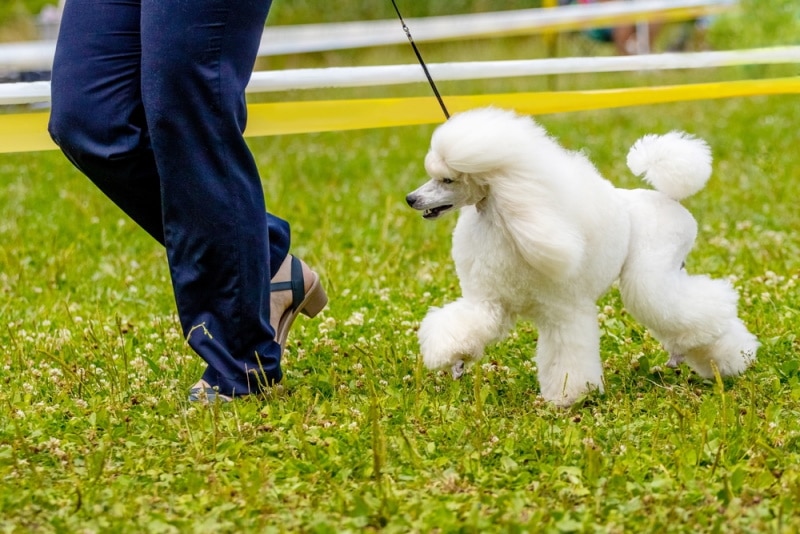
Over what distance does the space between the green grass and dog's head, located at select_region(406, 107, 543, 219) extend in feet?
1.57

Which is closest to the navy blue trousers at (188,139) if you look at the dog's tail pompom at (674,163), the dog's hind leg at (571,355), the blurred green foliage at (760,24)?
the dog's hind leg at (571,355)

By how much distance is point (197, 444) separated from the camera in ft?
10.1

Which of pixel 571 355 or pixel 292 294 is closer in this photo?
pixel 571 355

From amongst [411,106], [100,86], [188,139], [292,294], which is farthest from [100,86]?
[411,106]

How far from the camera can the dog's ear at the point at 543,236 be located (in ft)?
10.5

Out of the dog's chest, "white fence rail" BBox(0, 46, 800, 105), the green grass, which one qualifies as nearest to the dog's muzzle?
the dog's chest

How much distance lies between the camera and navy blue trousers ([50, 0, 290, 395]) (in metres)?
3.16

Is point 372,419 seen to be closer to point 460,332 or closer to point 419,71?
point 460,332

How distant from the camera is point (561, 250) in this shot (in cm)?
321

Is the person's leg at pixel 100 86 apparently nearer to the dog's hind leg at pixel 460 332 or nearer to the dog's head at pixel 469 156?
the dog's head at pixel 469 156

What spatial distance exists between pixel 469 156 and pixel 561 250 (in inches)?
14.1

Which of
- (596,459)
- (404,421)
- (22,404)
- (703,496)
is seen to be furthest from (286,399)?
(703,496)

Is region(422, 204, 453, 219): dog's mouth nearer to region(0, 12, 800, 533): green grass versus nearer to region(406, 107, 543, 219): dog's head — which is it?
region(406, 107, 543, 219): dog's head

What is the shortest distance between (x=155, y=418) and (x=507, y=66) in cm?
288
